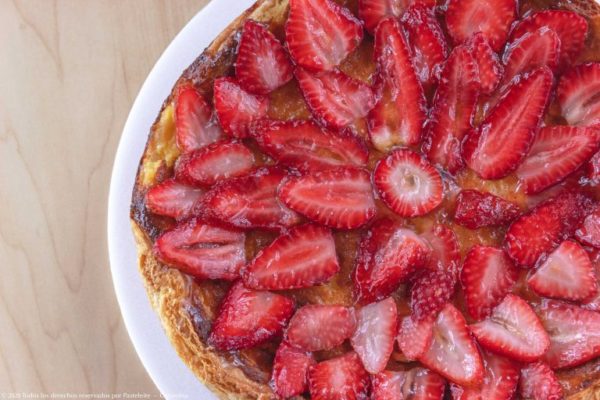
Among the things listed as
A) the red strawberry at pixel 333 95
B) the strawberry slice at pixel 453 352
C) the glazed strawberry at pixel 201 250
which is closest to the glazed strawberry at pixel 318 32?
the red strawberry at pixel 333 95

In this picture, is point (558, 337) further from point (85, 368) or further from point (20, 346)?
point (20, 346)

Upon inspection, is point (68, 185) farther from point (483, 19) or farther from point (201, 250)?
point (483, 19)

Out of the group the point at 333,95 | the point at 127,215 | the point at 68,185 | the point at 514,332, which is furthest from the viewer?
the point at 68,185

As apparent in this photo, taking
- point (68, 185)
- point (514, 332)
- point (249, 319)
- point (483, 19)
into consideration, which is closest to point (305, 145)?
point (249, 319)

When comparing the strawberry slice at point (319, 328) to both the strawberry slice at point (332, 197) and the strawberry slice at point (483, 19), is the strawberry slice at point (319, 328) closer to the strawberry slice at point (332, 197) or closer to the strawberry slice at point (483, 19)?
the strawberry slice at point (332, 197)

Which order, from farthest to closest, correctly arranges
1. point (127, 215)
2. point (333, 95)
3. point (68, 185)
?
point (68, 185) → point (127, 215) → point (333, 95)

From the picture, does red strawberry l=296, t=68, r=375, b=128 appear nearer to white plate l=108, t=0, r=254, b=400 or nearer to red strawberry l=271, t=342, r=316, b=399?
white plate l=108, t=0, r=254, b=400
